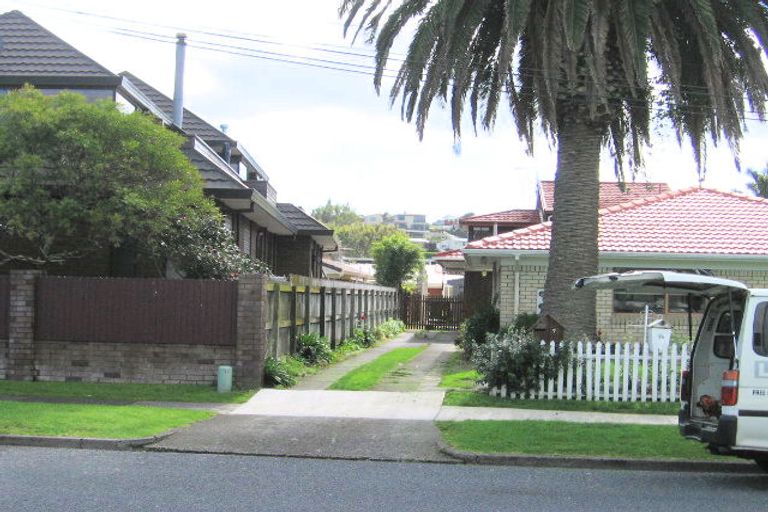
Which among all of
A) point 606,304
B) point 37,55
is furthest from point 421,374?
point 37,55

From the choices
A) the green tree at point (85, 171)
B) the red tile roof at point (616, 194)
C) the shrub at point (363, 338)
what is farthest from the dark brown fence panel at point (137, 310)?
the red tile roof at point (616, 194)

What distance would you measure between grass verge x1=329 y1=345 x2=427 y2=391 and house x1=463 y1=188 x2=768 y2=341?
2940 mm

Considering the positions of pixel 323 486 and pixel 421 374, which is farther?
pixel 421 374

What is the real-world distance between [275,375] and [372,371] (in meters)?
3.06

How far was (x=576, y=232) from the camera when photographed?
547 inches

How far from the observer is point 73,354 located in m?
13.7

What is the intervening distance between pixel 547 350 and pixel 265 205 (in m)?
9.54

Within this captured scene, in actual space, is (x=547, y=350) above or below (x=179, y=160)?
below

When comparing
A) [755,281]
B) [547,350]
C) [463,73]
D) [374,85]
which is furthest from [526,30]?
[755,281]

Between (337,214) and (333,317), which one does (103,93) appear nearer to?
(333,317)

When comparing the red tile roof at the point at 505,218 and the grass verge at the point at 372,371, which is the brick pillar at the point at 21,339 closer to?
the grass verge at the point at 372,371

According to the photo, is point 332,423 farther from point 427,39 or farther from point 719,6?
point 719,6

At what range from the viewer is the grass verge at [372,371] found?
559 inches

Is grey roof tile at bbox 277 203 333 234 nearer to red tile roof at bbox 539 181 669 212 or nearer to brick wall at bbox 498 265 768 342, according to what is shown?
red tile roof at bbox 539 181 669 212
